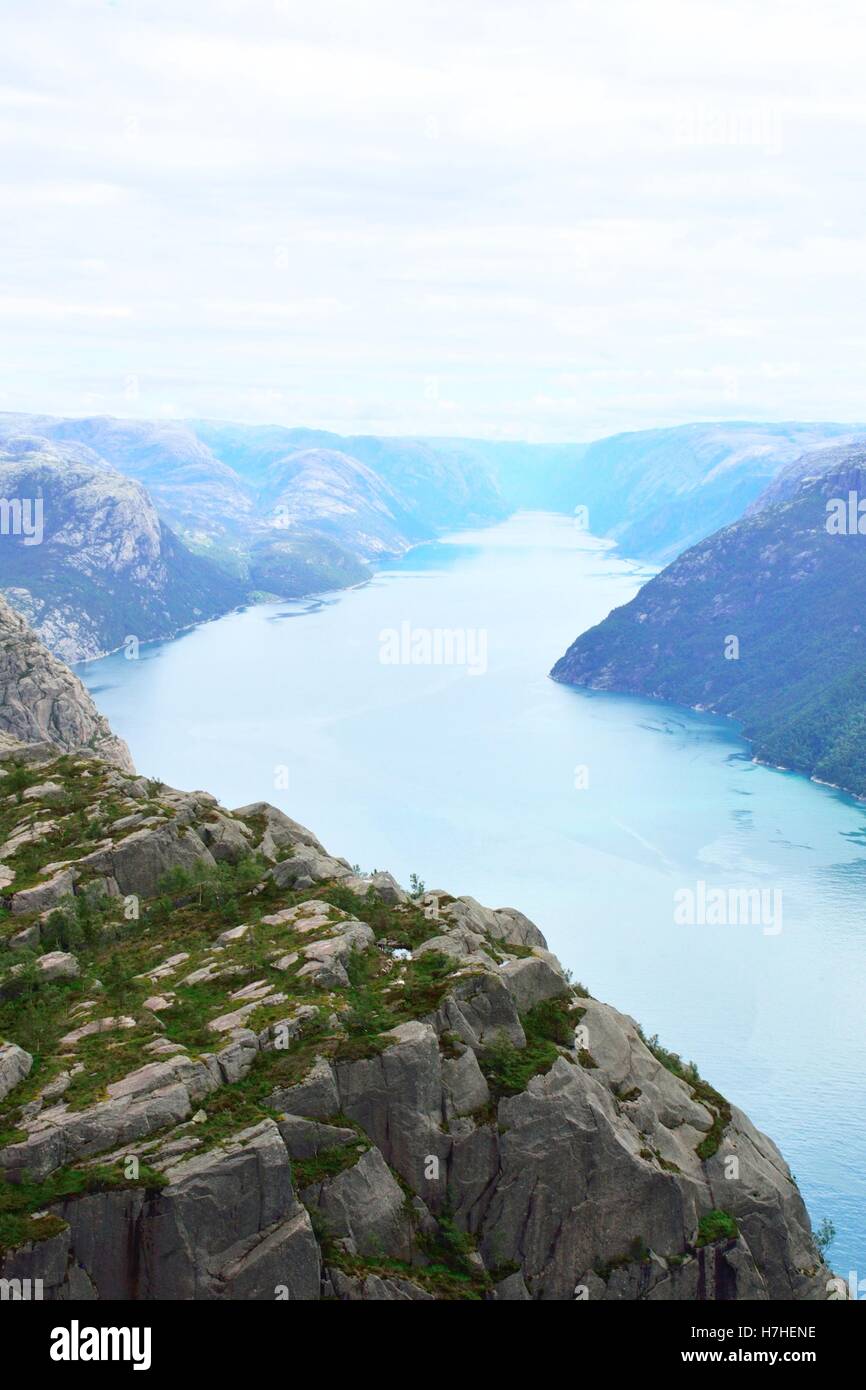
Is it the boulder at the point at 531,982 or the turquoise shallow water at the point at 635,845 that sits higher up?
the boulder at the point at 531,982

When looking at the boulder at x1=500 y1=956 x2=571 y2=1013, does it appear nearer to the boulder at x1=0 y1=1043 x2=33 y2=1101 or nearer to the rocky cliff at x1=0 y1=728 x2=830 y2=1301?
the rocky cliff at x1=0 y1=728 x2=830 y2=1301

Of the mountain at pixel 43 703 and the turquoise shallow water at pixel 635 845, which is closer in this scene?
the turquoise shallow water at pixel 635 845

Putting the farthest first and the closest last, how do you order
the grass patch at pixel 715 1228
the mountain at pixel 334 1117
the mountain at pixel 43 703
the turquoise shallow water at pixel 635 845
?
the mountain at pixel 43 703 < the turquoise shallow water at pixel 635 845 < the grass patch at pixel 715 1228 < the mountain at pixel 334 1117

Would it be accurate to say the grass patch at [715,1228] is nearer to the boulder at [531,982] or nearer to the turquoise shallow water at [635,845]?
the boulder at [531,982]

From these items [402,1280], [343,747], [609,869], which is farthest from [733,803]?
[402,1280]

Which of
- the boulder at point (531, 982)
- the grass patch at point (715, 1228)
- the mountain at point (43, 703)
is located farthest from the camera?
the mountain at point (43, 703)

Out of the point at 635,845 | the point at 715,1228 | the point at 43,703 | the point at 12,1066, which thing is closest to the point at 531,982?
the point at 715,1228

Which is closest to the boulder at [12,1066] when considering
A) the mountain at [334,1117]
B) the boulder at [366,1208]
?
the mountain at [334,1117]

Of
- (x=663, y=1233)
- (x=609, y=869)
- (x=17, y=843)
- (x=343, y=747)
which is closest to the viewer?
(x=663, y=1233)
